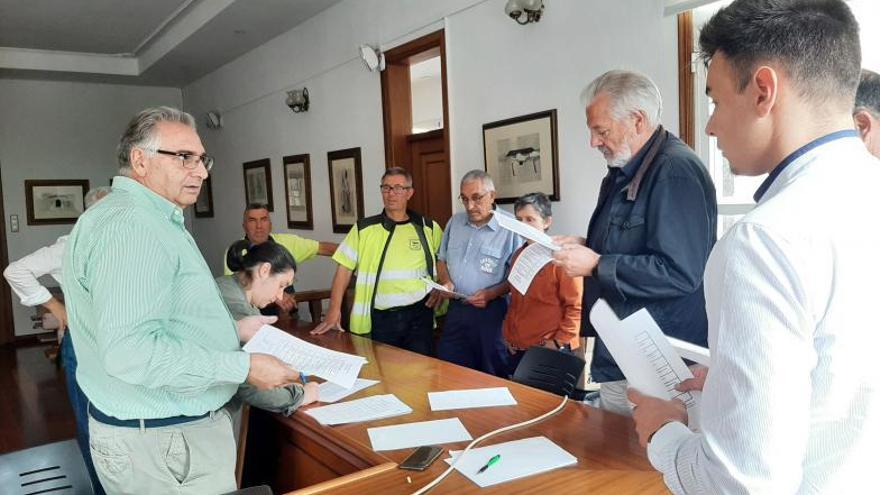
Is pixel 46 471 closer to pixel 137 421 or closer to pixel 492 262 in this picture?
pixel 137 421

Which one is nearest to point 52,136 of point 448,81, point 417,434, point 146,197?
point 448,81

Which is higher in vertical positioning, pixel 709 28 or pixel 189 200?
pixel 709 28

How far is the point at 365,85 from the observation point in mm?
4777

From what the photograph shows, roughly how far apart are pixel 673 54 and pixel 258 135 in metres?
4.73

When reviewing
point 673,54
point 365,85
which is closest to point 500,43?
point 673,54

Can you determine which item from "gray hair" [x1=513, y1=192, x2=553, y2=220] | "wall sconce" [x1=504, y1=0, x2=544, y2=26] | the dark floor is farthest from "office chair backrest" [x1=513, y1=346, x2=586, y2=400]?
the dark floor

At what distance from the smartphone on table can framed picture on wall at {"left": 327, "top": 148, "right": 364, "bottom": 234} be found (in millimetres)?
3603

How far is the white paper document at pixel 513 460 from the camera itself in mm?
1350

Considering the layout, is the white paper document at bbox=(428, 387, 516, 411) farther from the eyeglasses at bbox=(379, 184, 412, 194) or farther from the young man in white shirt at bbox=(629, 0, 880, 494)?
the eyeglasses at bbox=(379, 184, 412, 194)

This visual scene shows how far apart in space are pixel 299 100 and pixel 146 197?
425 centimetres

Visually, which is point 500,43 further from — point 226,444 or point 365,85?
point 226,444

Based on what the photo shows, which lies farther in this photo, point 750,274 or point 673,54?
point 673,54

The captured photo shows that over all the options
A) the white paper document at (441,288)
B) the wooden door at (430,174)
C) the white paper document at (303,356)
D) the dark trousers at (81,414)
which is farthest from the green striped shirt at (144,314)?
the wooden door at (430,174)

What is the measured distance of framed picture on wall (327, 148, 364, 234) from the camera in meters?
4.98
